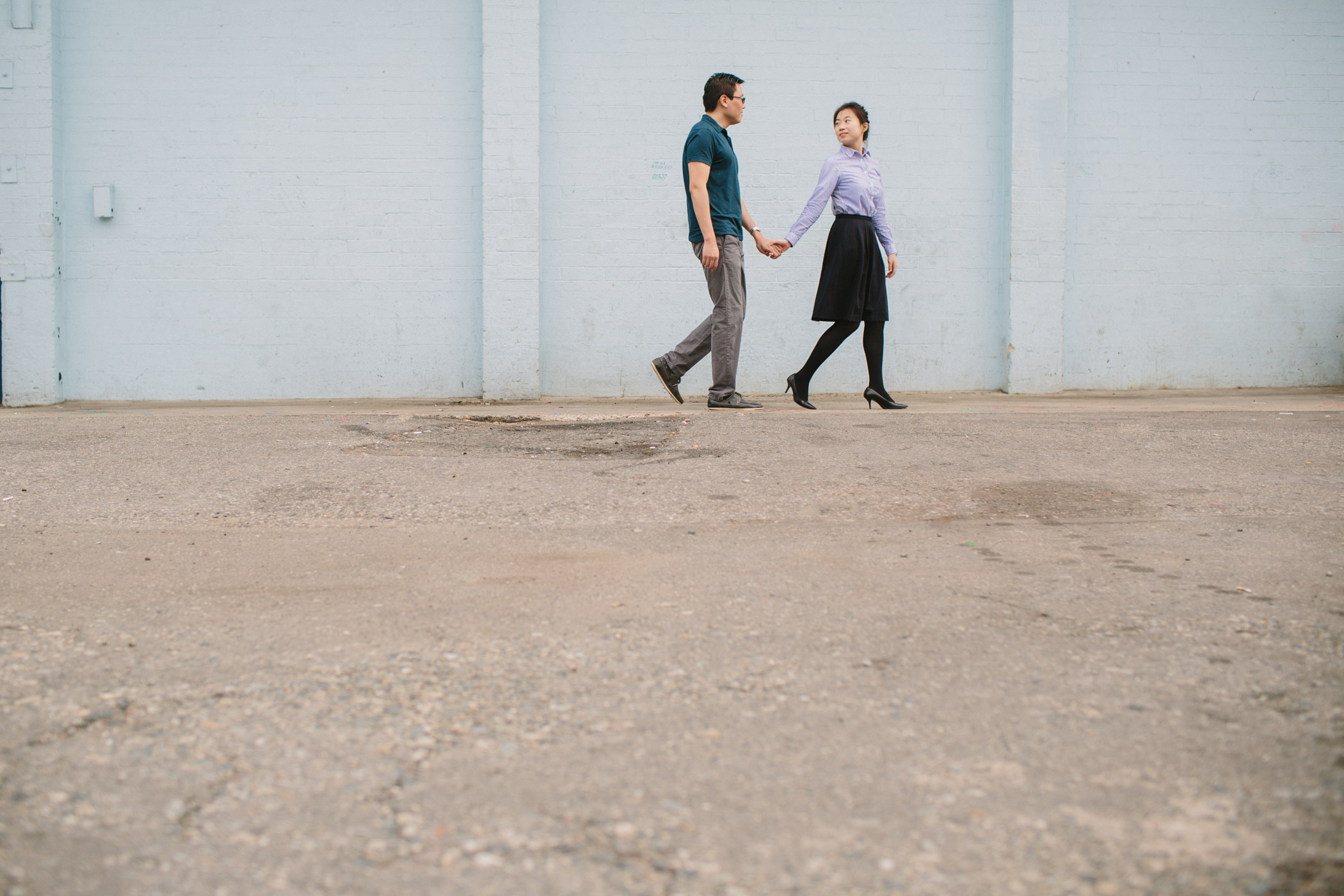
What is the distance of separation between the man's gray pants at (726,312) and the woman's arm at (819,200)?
0.36 m

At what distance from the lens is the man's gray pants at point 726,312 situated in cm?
641

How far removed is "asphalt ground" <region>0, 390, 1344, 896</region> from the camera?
1584mm

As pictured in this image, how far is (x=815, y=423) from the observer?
561cm

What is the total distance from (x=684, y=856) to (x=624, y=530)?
2.21 m

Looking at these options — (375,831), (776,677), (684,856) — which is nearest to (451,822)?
(375,831)

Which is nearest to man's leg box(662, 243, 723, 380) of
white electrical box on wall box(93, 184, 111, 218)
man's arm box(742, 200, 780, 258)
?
man's arm box(742, 200, 780, 258)

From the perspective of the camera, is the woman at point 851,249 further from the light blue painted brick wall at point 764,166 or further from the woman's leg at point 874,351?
the light blue painted brick wall at point 764,166

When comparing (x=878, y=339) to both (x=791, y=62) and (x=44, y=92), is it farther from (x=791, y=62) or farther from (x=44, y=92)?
(x=44, y=92)

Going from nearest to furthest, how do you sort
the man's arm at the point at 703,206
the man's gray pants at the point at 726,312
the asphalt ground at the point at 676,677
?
the asphalt ground at the point at 676,677, the man's arm at the point at 703,206, the man's gray pants at the point at 726,312

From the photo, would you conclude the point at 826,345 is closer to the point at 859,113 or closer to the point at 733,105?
the point at 859,113

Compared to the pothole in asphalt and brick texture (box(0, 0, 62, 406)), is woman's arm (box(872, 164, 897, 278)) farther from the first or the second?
brick texture (box(0, 0, 62, 406))

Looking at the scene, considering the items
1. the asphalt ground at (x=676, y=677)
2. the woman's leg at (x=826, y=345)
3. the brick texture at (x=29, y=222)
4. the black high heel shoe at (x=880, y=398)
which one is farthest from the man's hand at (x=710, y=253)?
the brick texture at (x=29, y=222)

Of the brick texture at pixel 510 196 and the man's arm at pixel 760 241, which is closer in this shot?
the man's arm at pixel 760 241

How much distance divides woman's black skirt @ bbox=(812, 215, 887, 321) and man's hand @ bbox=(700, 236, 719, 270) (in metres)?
0.69
